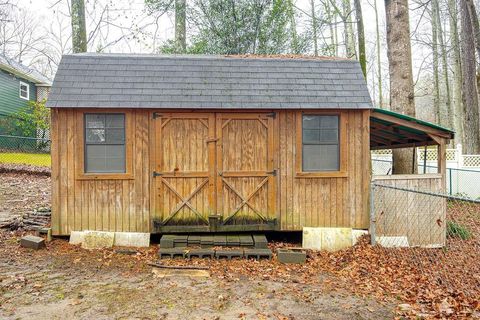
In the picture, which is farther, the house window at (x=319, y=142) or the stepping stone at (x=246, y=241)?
the house window at (x=319, y=142)

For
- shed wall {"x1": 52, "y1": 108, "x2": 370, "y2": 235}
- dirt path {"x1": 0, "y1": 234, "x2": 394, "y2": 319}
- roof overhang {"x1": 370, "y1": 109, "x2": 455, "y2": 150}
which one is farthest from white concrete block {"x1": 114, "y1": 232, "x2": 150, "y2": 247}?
roof overhang {"x1": 370, "y1": 109, "x2": 455, "y2": 150}

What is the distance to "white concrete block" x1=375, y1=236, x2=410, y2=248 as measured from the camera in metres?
6.83

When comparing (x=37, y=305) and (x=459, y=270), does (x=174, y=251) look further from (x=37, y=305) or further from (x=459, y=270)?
(x=459, y=270)

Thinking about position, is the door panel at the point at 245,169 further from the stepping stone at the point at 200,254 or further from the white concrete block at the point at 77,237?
the white concrete block at the point at 77,237

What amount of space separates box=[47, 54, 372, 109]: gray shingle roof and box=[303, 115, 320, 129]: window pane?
0.28 metres

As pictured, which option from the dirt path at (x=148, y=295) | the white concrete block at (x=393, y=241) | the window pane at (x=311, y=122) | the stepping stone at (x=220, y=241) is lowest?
the dirt path at (x=148, y=295)

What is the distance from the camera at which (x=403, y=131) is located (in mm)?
7504

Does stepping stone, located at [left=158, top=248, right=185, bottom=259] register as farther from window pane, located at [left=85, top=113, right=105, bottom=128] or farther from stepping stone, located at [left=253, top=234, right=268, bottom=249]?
window pane, located at [left=85, top=113, right=105, bottom=128]

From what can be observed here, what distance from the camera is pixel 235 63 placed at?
24.4 feet

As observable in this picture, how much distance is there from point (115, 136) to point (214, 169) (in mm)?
1927

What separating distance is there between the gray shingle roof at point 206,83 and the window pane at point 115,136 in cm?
48

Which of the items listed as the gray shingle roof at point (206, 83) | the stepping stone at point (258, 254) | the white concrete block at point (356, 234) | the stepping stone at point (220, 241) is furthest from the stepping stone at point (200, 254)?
the white concrete block at point (356, 234)

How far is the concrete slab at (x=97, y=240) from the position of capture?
262 inches

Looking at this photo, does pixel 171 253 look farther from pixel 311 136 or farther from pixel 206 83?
pixel 311 136
